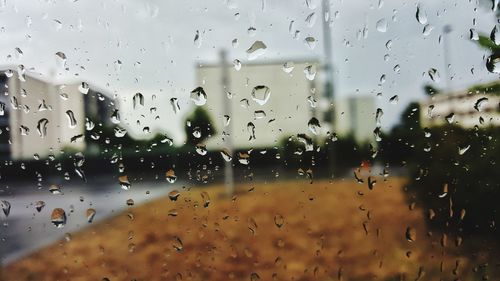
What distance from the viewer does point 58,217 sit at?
1.10 meters

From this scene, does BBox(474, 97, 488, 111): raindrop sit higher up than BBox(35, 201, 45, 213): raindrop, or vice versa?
BBox(474, 97, 488, 111): raindrop

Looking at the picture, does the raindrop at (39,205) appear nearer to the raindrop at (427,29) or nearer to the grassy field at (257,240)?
the grassy field at (257,240)

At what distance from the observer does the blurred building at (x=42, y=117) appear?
109 cm

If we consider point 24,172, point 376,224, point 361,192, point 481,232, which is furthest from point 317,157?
point 24,172

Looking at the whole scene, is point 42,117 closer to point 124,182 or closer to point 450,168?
point 124,182

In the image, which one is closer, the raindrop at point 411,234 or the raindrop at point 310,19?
the raindrop at point 310,19

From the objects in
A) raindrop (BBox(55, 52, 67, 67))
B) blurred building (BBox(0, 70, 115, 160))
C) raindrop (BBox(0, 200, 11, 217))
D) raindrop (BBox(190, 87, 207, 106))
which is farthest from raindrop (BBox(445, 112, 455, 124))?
raindrop (BBox(0, 200, 11, 217))

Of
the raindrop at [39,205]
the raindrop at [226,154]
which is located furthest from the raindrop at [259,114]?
the raindrop at [39,205]

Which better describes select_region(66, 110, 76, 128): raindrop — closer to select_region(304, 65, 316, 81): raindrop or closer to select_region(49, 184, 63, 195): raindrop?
select_region(49, 184, 63, 195): raindrop

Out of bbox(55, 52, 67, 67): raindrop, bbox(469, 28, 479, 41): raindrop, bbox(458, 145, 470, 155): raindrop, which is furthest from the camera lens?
bbox(458, 145, 470, 155): raindrop

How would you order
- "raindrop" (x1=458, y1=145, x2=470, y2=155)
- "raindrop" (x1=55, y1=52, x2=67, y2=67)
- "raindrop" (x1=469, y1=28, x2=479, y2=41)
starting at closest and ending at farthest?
1. "raindrop" (x1=55, y1=52, x2=67, y2=67)
2. "raindrop" (x1=469, y1=28, x2=479, y2=41)
3. "raindrop" (x1=458, y1=145, x2=470, y2=155)

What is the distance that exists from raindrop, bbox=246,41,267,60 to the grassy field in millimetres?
348

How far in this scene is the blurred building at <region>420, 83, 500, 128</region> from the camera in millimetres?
1219

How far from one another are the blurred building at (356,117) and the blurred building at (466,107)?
175mm
